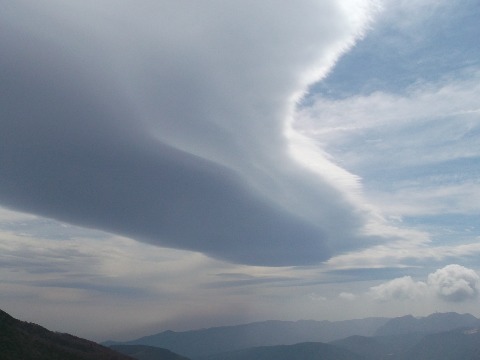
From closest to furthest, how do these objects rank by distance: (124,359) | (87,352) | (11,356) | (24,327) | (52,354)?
(11,356) → (52,354) → (24,327) → (87,352) → (124,359)

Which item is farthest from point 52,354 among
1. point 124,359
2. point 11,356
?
point 124,359

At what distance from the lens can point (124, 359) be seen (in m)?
162

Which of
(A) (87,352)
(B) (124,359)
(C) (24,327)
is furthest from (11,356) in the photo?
(B) (124,359)

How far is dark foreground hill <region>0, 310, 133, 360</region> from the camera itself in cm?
10931

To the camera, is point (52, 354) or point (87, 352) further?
point (87, 352)

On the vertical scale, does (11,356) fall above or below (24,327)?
below

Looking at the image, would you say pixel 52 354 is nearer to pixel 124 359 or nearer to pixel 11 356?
pixel 11 356

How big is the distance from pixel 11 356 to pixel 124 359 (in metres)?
65.1

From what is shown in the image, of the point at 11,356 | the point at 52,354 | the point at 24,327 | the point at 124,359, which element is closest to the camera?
the point at 11,356

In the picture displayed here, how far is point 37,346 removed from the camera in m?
122

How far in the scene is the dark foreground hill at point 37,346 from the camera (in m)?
109

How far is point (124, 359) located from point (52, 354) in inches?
1734

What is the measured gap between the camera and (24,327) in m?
138

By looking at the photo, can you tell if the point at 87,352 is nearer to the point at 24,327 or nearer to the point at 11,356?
the point at 24,327
